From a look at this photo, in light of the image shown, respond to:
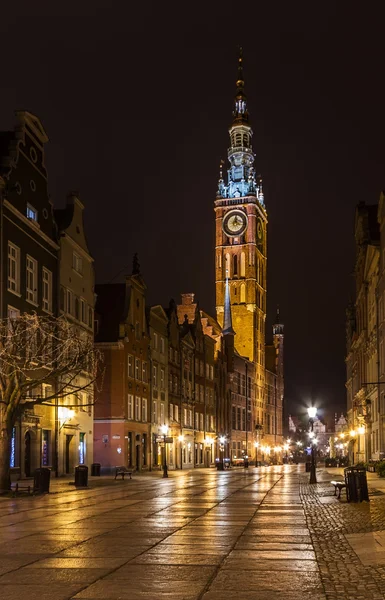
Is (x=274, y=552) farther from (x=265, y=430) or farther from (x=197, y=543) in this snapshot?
(x=265, y=430)

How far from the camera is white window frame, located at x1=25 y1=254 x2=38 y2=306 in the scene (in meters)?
44.3

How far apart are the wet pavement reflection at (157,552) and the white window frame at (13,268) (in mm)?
17290

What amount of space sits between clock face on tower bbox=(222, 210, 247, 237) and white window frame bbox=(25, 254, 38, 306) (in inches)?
4455

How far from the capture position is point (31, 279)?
1775 inches

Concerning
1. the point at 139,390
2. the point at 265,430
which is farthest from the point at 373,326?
the point at 265,430

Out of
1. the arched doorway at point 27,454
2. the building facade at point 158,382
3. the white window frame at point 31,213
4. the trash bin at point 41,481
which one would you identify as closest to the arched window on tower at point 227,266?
the building facade at point 158,382

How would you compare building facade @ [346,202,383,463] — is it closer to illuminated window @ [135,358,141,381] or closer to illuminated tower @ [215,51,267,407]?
illuminated window @ [135,358,141,381]

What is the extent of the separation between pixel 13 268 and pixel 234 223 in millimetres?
117644

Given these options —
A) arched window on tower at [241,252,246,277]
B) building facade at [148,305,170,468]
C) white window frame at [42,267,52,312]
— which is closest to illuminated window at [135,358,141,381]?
building facade at [148,305,170,468]

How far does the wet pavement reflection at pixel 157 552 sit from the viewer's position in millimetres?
11133

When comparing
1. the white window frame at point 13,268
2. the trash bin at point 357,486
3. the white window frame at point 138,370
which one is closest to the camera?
the trash bin at point 357,486

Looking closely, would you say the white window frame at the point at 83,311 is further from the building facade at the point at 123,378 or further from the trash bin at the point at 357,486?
the trash bin at the point at 357,486

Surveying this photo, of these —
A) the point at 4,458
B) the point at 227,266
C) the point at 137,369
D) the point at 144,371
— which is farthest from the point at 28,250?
the point at 227,266

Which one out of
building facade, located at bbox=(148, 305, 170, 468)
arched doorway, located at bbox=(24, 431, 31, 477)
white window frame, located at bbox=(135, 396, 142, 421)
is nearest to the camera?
arched doorway, located at bbox=(24, 431, 31, 477)
